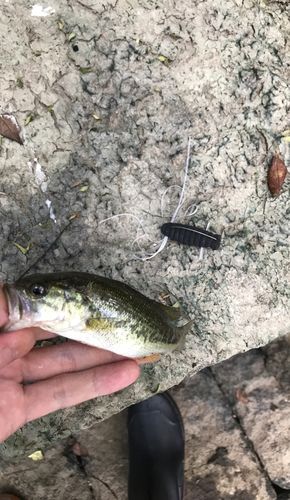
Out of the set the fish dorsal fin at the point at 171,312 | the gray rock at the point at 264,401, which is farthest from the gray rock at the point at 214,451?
the fish dorsal fin at the point at 171,312

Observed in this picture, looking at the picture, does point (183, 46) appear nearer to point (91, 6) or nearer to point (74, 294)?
point (91, 6)

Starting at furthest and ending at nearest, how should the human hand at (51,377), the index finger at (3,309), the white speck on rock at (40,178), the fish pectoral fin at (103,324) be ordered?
the white speck on rock at (40,178) < the human hand at (51,377) < the fish pectoral fin at (103,324) < the index finger at (3,309)

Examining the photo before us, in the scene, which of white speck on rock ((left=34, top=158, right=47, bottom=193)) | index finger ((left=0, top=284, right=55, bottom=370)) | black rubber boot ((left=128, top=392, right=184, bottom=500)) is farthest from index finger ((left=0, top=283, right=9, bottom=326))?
black rubber boot ((left=128, top=392, right=184, bottom=500))

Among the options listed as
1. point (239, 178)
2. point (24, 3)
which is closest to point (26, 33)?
point (24, 3)

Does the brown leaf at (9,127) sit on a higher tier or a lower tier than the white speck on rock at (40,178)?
higher

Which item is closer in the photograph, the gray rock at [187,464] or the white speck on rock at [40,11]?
the white speck on rock at [40,11]

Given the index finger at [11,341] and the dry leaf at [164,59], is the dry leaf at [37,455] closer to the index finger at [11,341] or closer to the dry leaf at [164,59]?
the index finger at [11,341]

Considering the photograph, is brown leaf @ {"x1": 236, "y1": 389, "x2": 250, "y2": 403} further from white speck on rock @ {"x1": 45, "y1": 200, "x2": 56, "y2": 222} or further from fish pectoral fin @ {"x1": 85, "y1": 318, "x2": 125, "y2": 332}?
white speck on rock @ {"x1": 45, "y1": 200, "x2": 56, "y2": 222}
